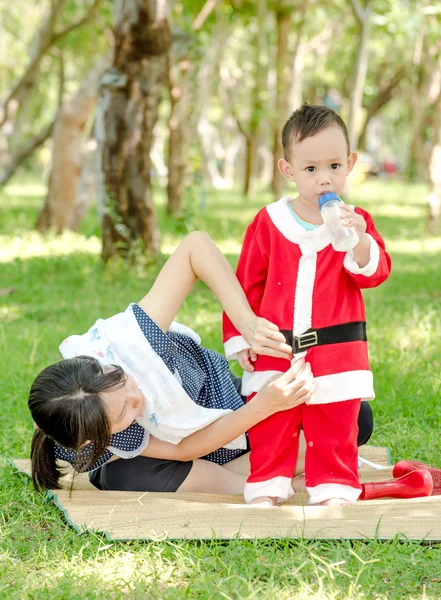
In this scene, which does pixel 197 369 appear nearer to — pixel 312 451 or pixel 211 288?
pixel 211 288

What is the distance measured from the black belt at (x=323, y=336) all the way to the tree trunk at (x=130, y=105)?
4512 mm

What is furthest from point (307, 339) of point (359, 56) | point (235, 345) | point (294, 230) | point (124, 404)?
point (359, 56)

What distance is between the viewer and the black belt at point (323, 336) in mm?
2988

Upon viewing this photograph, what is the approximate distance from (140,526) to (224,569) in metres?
0.38

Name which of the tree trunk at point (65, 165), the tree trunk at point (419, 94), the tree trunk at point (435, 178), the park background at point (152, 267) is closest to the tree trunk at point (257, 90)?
the park background at point (152, 267)

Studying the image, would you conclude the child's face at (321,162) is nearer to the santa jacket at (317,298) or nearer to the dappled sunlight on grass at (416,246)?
the santa jacket at (317,298)

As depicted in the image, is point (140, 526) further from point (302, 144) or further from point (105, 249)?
point (105, 249)

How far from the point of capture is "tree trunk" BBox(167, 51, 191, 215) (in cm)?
1155

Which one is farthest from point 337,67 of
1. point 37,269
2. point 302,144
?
point 302,144

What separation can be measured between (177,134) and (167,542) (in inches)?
386

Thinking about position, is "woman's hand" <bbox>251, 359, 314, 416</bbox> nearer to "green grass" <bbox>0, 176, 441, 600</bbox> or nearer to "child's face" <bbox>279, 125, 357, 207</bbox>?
"green grass" <bbox>0, 176, 441, 600</bbox>

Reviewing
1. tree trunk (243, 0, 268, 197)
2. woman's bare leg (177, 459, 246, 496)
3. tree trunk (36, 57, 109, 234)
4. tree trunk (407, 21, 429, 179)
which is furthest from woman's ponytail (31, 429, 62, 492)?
tree trunk (407, 21, 429, 179)

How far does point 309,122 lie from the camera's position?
294 cm

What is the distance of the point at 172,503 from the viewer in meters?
3.06
